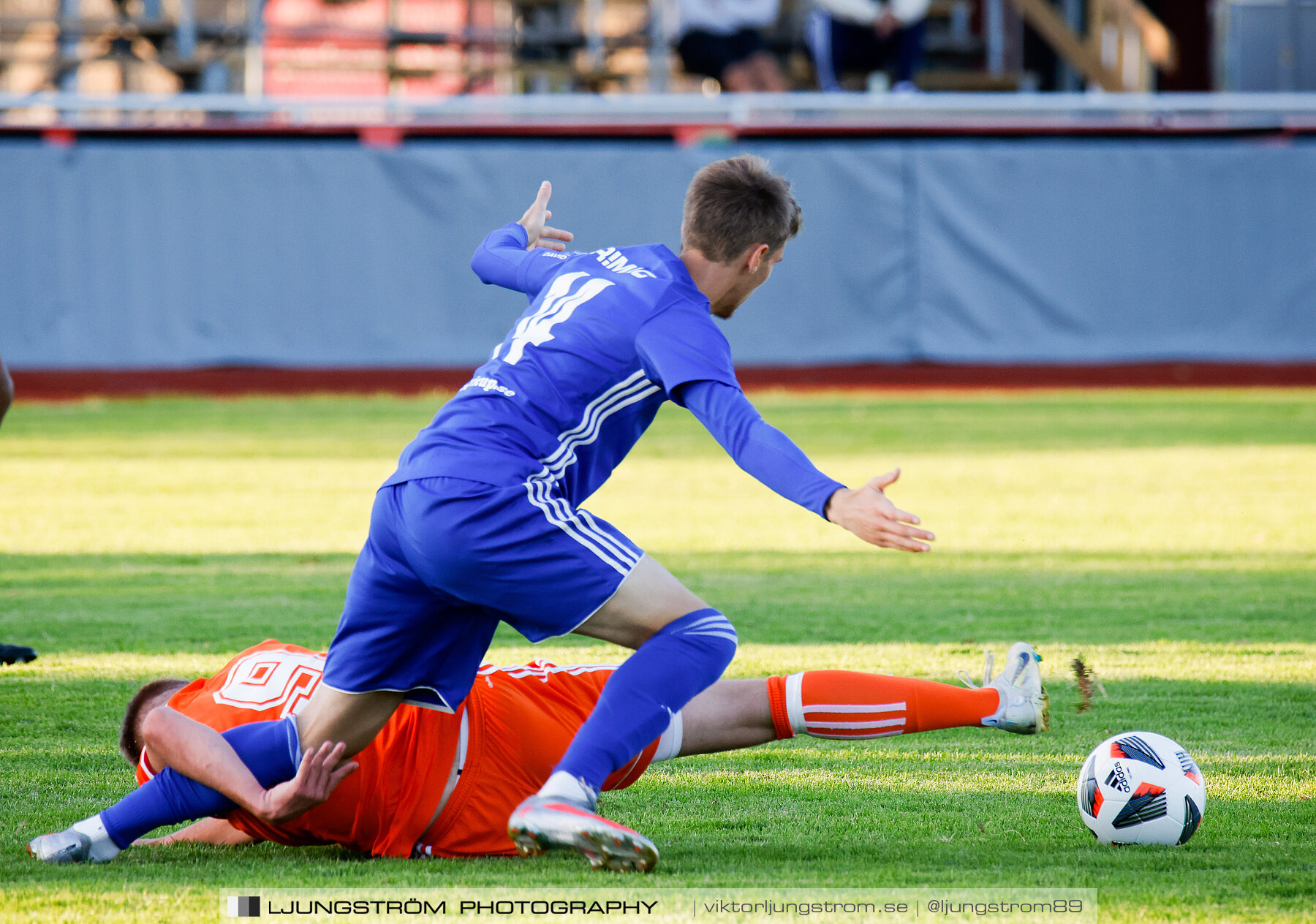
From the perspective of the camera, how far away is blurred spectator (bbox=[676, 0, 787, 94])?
16.0 metres

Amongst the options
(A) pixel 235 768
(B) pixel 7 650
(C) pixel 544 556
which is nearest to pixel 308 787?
(A) pixel 235 768

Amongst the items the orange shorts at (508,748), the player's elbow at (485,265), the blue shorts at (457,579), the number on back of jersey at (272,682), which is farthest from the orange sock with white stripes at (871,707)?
the player's elbow at (485,265)

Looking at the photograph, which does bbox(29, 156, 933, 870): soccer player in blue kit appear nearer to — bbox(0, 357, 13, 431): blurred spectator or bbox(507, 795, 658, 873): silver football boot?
bbox(507, 795, 658, 873): silver football boot

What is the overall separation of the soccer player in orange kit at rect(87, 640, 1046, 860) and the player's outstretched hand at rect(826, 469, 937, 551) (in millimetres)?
757

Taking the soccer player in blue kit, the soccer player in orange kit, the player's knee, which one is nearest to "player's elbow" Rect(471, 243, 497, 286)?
the soccer player in blue kit

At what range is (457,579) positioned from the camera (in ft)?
10.4

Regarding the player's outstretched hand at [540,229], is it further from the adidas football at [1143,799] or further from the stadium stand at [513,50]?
the stadium stand at [513,50]

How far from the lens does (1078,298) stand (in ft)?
50.5

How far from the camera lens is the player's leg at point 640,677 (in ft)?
10.0

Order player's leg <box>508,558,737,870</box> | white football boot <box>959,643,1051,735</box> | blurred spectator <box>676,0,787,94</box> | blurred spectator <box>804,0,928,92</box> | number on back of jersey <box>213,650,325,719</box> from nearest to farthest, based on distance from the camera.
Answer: player's leg <box>508,558,737,870</box> < number on back of jersey <box>213,650,325,719</box> < white football boot <box>959,643,1051,735</box> < blurred spectator <box>804,0,928,92</box> < blurred spectator <box>676,0,787,94</box>

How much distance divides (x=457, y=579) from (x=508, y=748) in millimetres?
482

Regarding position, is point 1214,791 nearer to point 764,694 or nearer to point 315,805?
point 764,694

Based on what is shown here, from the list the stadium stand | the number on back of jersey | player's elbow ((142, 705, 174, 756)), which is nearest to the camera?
player's elbow ((142, 705, 174, 756))

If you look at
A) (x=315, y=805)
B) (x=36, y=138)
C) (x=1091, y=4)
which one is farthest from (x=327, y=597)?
(x=1091, y=4)
